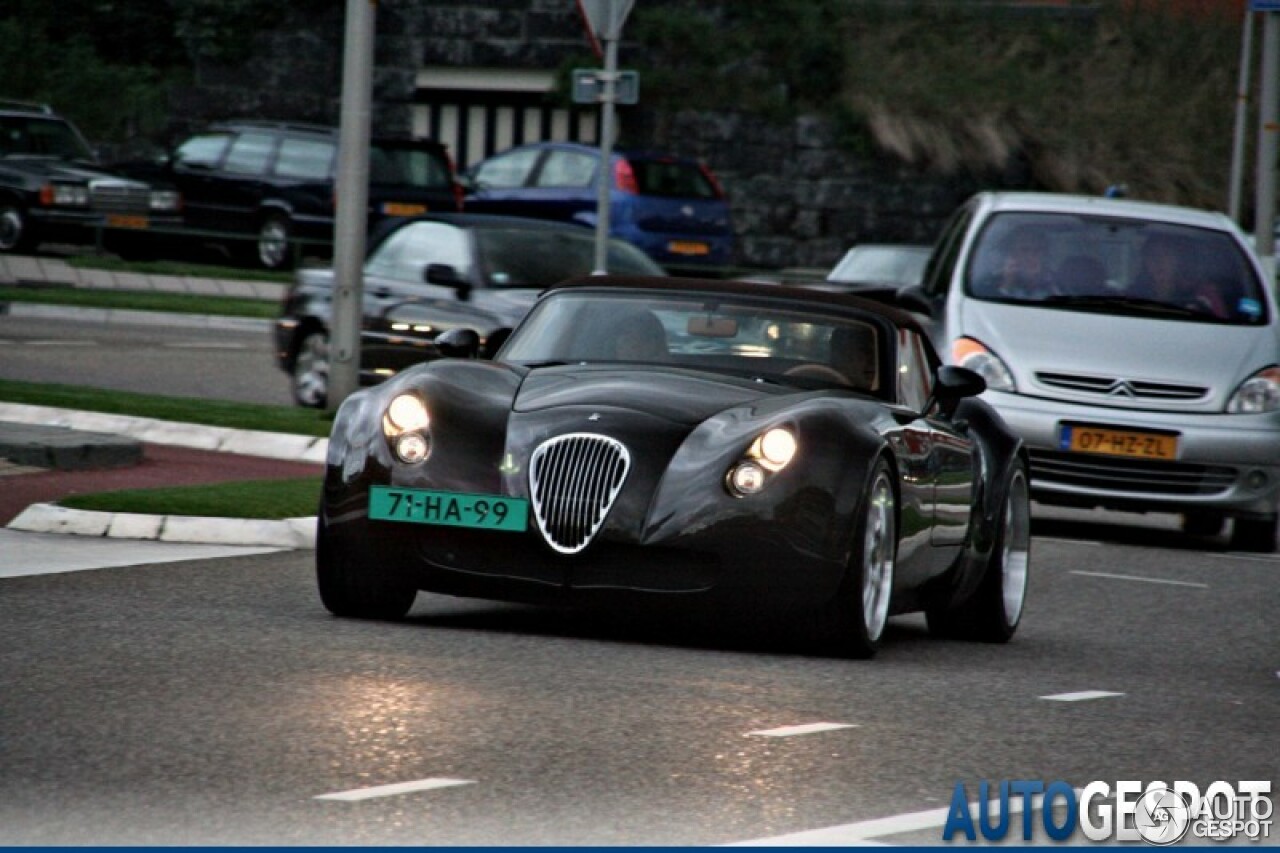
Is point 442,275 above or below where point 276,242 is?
above

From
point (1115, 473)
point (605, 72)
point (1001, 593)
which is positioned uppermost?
point (605, 72)

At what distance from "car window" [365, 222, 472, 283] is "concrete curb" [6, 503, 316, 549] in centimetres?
650

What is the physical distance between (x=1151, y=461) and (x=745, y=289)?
4.60 metres

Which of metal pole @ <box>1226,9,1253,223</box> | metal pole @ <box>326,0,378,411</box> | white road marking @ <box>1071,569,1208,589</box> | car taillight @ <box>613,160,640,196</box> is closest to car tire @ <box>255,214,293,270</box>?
car taillight @ <box>613,160,640,196</box>

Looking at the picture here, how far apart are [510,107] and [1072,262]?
27.9 m

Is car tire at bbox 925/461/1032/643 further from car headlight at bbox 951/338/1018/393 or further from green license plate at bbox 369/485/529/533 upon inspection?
car headlight at bbox 951/338/1018/393

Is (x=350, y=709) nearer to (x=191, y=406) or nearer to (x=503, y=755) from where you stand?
(x=503, y=755)

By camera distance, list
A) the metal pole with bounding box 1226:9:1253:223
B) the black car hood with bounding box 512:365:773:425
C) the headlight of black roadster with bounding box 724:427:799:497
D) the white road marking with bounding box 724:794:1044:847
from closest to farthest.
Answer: the white road marking with bounding box 724:794:1044:847 < the headlight of black roadster with bounding box 724:427:799:497 < the black car hood with bounding box 512:365:773:425 < the metal pole with bounding box 1226:9:1253:223

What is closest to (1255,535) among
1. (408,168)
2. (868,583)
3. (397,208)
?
(868,583)

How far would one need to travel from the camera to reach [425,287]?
1811cm

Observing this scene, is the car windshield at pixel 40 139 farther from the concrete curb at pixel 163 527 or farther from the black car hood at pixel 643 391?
the black car hood at pixel 643 391

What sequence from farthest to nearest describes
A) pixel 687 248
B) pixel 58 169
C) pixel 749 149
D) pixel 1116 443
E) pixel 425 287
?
pixel 749 149
pixel 687 248
pixel 58 169
pixel 425 287
pixel 1116 443

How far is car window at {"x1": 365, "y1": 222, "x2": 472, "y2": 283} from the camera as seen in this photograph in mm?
18359

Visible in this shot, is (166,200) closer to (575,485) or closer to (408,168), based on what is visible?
(408,168)
